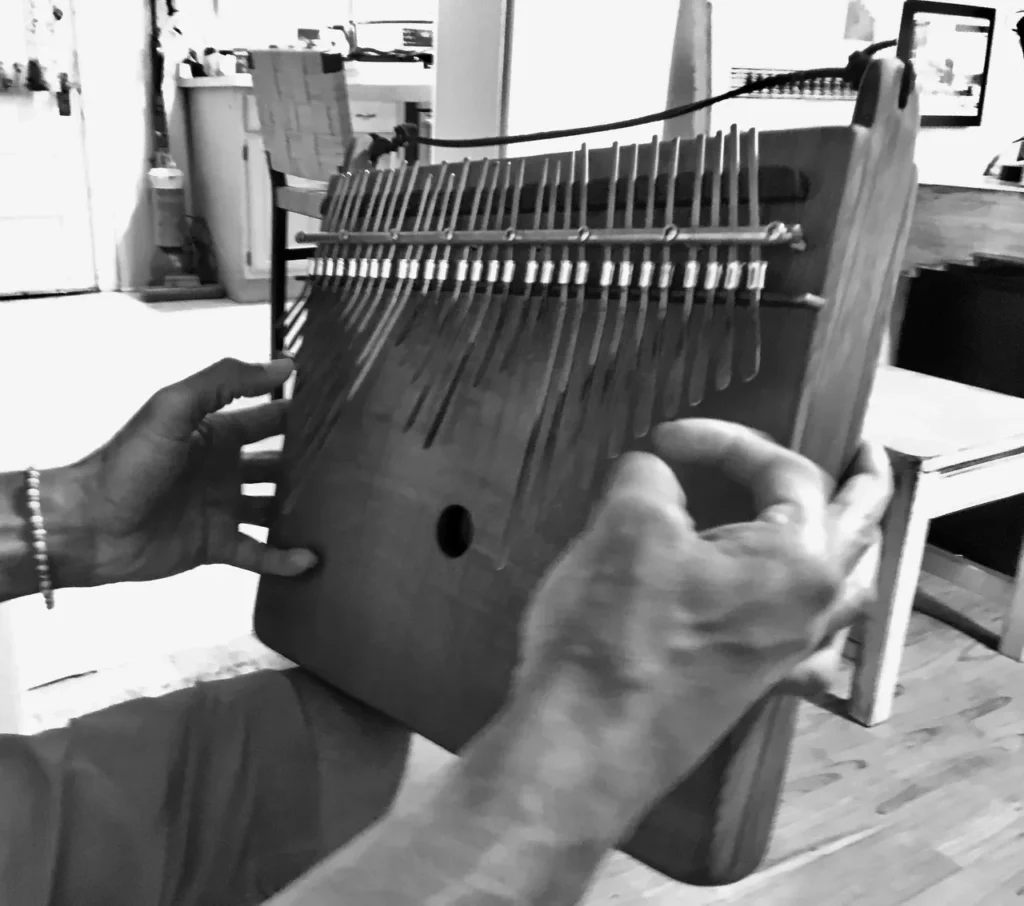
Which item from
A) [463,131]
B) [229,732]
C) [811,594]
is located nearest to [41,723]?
[229,732]

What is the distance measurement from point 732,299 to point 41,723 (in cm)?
149

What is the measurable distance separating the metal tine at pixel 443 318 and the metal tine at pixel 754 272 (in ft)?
0.70

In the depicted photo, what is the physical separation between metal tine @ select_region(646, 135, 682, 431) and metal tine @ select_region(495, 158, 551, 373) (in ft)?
0.31

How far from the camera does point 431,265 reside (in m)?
0.66

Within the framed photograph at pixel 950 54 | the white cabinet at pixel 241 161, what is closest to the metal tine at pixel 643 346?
the framed photograph at pixel 950 54

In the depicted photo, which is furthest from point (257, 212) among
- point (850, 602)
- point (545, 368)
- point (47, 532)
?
point (850, 602)

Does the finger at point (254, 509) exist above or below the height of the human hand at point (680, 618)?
below

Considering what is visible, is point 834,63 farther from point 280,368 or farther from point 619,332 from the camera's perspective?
point 619,332

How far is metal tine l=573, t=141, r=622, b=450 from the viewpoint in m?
0.53

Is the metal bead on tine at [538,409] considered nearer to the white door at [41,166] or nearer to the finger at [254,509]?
the finger at [254,509]

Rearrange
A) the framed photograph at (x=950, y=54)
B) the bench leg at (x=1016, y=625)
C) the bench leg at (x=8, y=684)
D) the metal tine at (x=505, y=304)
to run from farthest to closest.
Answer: the framed photograph at (x=950, y=54) < the bench leg at (x=1016, y=625) < the bench leg at (x=8, y=684) < the metal tine at (x=505, y=304)

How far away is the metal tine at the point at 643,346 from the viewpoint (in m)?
0.51

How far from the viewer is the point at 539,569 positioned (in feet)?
1.82

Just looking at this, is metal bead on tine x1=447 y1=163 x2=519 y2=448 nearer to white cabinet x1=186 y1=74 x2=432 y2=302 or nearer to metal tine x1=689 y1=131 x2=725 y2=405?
metal tine x1=689 y1=131 x2=725 y2=405
